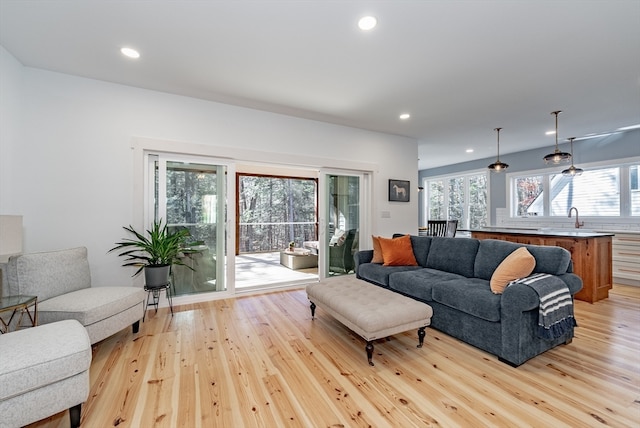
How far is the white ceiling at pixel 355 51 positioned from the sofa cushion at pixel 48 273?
1952 millimetres

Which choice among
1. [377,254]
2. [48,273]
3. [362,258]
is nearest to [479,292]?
[377,254]

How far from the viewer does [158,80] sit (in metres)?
3.14

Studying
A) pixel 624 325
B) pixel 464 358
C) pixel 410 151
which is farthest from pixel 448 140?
pixel 464 358

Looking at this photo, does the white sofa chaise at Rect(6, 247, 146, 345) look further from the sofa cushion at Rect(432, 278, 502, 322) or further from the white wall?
the sofa cushion at Rect(432, 278, 502, 322)

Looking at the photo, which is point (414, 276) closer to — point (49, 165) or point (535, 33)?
point (535, 33)

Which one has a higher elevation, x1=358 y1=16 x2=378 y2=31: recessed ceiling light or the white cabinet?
x1=358 y1=16 x2=378 y2=31: recessed ceiling light

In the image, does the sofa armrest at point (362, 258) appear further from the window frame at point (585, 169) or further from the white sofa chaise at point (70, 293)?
the window frame at point (585, 169)

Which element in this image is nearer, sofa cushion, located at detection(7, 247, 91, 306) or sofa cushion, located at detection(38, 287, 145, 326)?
sofa cushion, located at detection(38, 287, 145, 326)

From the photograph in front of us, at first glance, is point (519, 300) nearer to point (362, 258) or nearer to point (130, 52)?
point (362, 258)

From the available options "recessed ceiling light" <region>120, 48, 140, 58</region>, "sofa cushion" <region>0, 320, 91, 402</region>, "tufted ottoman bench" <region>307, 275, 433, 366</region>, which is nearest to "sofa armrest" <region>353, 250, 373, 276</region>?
"tufted ottoman bench" <region>307, 275, 433, 366</region>

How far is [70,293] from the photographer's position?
8.11ft

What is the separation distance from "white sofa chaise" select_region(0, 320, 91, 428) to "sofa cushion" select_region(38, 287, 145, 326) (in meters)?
0.51

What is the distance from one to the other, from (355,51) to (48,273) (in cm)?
344

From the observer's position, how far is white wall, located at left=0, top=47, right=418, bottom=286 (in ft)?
Result: 9.09
